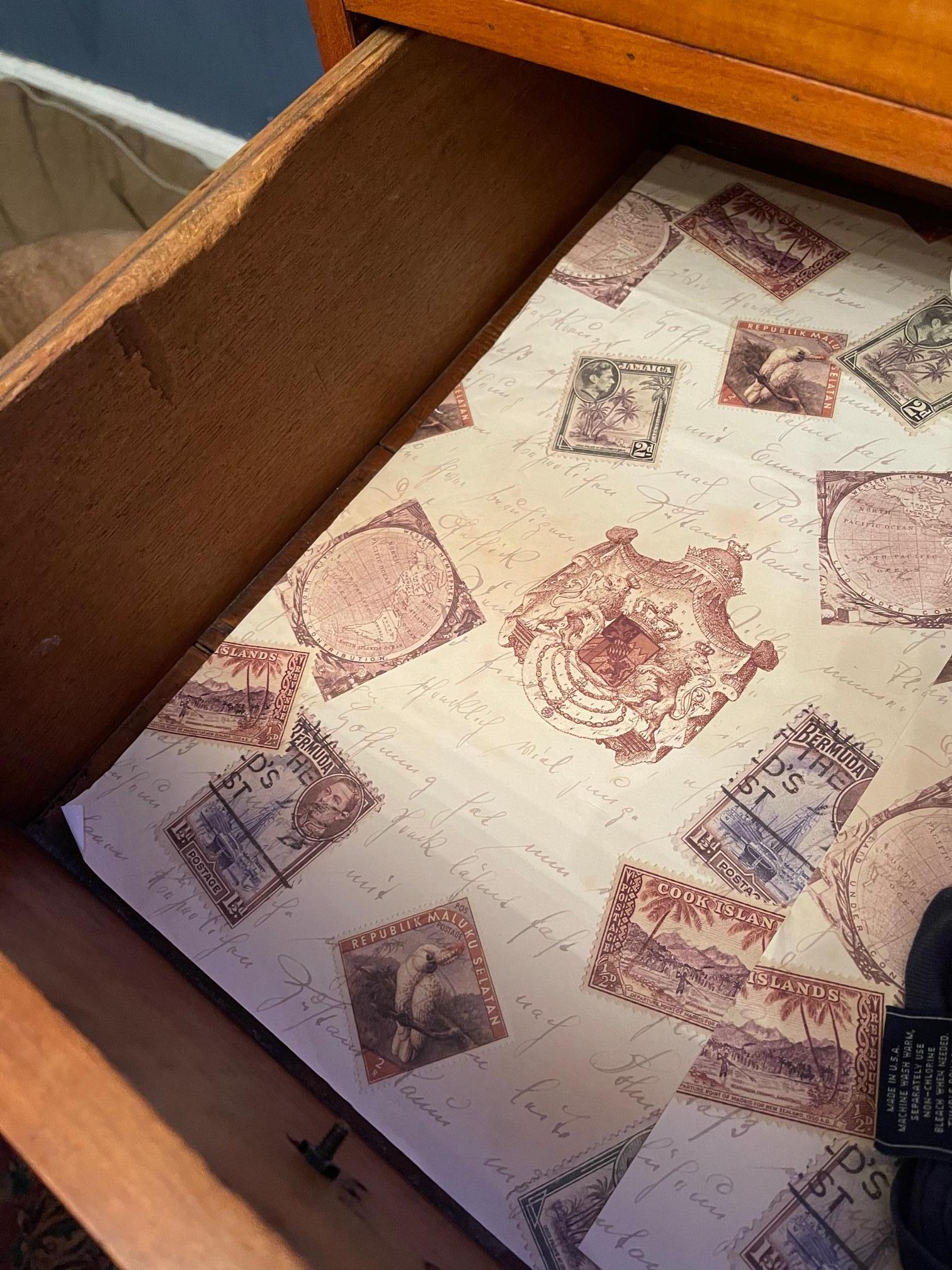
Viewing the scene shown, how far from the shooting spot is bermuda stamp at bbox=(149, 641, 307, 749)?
2.32 feet

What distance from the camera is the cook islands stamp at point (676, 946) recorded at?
0.60 metres

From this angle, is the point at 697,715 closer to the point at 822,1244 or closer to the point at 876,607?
the point at 876,607

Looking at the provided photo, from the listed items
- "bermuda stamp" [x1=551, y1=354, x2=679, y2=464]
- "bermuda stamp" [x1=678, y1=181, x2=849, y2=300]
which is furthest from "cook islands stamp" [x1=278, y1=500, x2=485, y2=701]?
"bermuda stamp" [x1=678, y1=181, x2=849, y2=300]

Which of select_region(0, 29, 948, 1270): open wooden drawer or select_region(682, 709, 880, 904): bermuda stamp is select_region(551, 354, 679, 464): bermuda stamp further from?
select_region(682, 709, 880, 904): bermuda stamp

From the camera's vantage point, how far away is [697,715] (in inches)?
26.8

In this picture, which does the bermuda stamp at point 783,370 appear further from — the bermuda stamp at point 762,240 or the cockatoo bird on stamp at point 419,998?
the cockatoo bird on stamp at point 419,998

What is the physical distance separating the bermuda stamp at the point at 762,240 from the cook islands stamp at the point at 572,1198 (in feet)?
2.35

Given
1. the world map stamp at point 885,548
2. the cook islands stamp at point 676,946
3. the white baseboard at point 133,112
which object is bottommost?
the cook islands stamp at point 676,946

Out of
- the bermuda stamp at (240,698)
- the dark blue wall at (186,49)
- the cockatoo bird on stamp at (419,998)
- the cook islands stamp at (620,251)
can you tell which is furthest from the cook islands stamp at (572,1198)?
the dark blue wall at (186,49)

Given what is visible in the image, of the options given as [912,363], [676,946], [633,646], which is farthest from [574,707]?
[912,363]

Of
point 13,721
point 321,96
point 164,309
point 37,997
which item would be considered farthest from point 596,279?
point 37,997

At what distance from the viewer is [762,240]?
86 centimetres

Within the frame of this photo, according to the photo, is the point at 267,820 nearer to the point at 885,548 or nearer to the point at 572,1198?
the point at 572,1198

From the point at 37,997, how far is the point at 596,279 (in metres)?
0.74
